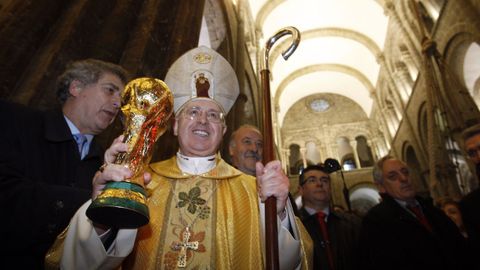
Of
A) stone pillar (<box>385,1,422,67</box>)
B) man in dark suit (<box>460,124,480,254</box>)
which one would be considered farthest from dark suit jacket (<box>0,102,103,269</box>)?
stone pillar (<box>385,1,422,67</box>)

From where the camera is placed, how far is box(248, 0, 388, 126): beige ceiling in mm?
16109

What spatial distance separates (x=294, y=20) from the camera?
56.4ft

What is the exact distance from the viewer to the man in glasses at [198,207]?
1029 millimetres

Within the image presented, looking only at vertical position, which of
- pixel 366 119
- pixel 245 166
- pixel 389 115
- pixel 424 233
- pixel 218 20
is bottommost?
pixel 424 233

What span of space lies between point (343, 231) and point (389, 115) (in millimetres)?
16183

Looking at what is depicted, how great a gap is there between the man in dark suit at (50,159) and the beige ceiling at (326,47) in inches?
545

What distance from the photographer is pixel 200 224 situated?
148 cm

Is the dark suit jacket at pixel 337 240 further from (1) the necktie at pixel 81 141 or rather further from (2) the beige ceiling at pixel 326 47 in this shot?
(2) the beige ceiling at pixel 326 47

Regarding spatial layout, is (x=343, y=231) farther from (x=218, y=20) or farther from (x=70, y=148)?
(x=218, y=20)

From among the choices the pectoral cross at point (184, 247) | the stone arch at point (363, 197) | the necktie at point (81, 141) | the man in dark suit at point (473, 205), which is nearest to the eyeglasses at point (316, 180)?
the man in dark suit at point (473, 205)

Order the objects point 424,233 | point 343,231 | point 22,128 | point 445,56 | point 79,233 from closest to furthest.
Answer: point 79,233
point 22,128
point 424,233
point 343,231
point 445,56

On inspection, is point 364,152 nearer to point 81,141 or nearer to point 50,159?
point 81,141

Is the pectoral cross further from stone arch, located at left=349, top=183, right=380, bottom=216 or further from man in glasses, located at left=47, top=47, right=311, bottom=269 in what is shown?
stone arch, located at left=349, top=183, right=380, bottom=216

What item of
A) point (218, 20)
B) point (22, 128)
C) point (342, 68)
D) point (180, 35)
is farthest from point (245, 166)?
point (342, 68)
